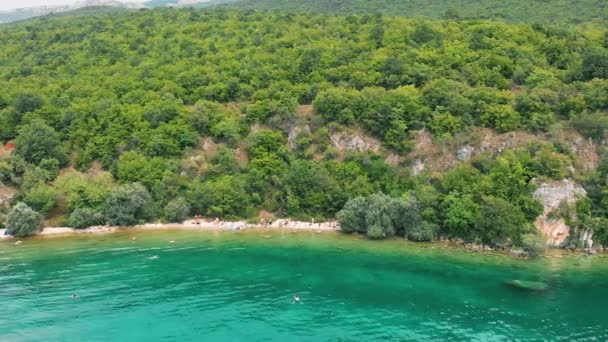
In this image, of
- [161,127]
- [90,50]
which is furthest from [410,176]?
[90,50]

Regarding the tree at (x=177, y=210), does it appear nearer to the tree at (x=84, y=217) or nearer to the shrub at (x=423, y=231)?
the tree at (x=84, y=217)

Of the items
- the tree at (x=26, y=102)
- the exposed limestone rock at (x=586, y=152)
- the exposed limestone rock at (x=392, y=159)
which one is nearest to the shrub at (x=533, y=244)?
the exposed limestone rock at (x=586, y=152)

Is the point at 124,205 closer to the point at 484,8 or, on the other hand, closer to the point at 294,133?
the point at 294,133

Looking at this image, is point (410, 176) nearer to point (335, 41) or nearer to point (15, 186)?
point (335, 41)

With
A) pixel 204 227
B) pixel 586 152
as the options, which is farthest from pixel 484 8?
pixel 204 227

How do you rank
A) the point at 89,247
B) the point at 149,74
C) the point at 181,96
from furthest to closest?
the point at 149,74
the point at 181,96
the point at 89,247

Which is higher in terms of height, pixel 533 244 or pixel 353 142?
pixel 353 142
